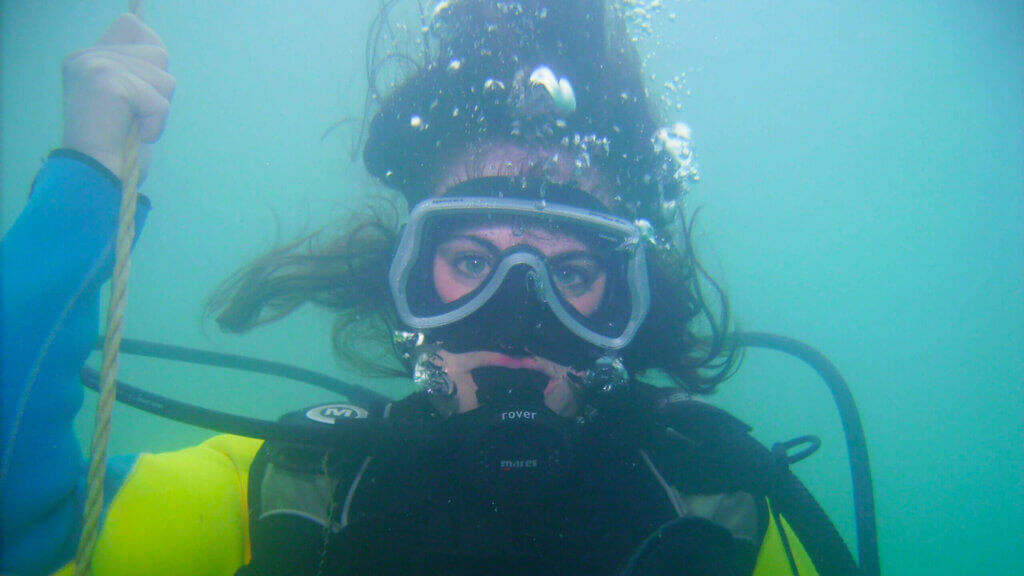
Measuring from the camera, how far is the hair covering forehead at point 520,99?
284 centimetres

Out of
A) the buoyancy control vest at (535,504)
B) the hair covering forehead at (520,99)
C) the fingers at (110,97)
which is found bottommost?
the buoyancy control vest at (535,504)

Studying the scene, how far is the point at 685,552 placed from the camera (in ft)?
5.27

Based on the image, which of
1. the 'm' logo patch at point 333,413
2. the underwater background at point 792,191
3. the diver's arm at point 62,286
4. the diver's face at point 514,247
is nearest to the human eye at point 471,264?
the diver's face at point 514,247

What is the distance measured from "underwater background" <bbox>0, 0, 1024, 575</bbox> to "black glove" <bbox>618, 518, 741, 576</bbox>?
9625mm

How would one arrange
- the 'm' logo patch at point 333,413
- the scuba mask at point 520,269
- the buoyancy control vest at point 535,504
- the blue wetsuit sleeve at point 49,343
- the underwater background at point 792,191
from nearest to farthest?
the blue wetsuit sleeve at point 49,343
the buoyancy control vest at point 535,504
the 'm' logo patch at point 333,413
the scuba mask at point 520,269
the underwater background at point 792,191

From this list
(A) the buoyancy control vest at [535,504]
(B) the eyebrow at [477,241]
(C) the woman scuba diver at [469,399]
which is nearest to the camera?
(C) the woman scuba diver at [469,399]

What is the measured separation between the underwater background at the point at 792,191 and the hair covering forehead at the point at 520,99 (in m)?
7.39

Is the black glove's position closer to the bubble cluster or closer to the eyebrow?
the eyebrow

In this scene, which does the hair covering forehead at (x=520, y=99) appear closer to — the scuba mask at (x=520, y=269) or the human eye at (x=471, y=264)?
the scuba mask at (x=520, y=269)

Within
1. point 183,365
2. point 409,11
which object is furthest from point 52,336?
point 183,365

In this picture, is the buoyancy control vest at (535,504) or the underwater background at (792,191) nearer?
the buoyancy control vest at (535,504)

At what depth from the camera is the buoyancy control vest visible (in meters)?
1.65

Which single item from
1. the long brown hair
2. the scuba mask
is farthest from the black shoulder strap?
the long brown hair

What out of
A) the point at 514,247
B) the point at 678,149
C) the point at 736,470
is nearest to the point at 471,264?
the point at 514,247
